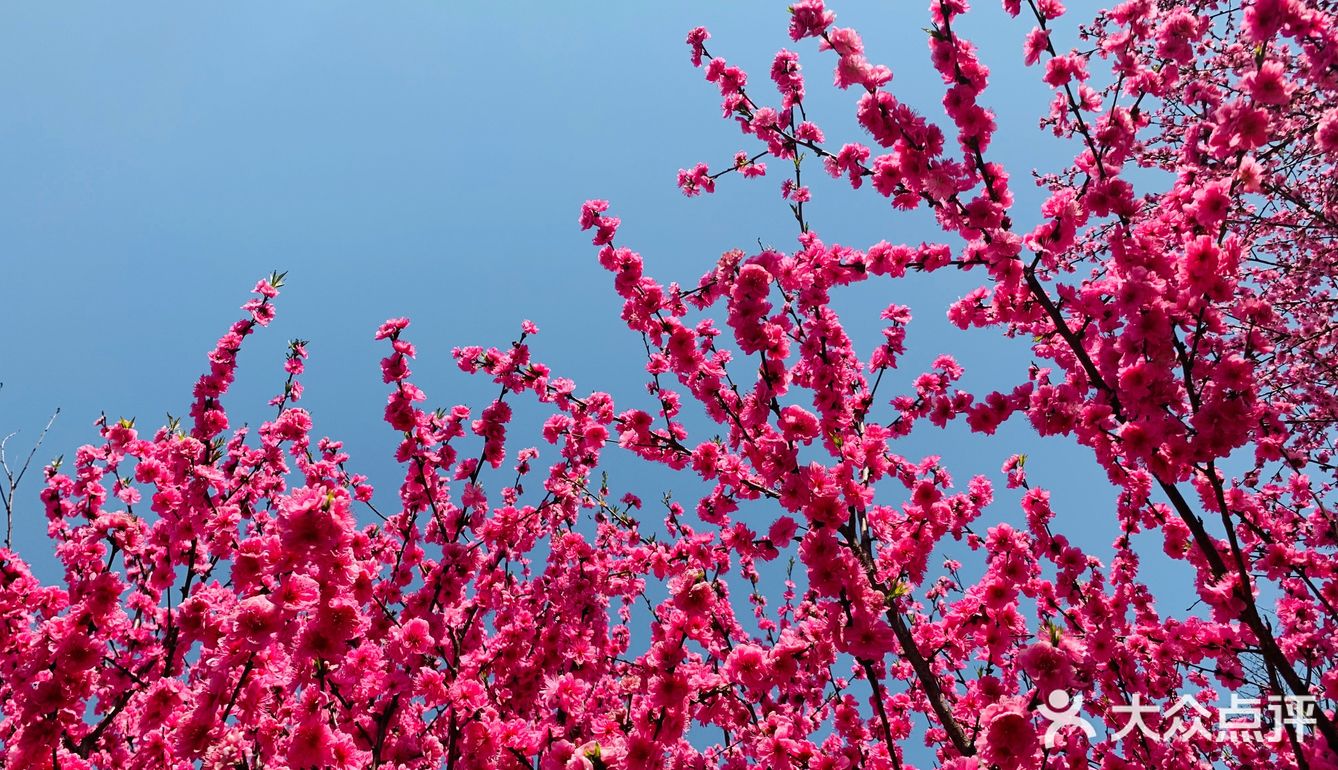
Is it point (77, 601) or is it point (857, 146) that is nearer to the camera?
point (77, 601)

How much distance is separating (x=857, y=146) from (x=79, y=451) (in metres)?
8.25

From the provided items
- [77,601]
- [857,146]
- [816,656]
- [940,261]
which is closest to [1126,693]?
[816,656]

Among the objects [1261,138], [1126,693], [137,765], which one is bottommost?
[137,765]

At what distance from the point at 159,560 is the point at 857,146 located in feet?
26.6

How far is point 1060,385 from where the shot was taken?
4523 mm

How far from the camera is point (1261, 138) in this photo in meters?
3.62

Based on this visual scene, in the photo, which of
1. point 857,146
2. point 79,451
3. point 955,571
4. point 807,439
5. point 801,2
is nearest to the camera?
point 801,2

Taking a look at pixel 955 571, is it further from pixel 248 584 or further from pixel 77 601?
pixel 77 601

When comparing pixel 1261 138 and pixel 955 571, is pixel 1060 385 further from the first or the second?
pixel 955 571

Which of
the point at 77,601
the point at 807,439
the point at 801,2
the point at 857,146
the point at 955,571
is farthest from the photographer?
the point at 955,571

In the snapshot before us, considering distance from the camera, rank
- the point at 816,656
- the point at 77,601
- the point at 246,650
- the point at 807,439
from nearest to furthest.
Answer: the point at 246,650, the point at 816,656, the point at 77,601, the point at 807,439

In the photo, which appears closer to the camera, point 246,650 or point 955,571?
point 246,650

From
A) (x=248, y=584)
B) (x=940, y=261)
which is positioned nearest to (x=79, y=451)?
(x=248, y=584)

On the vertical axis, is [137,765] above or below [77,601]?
below
